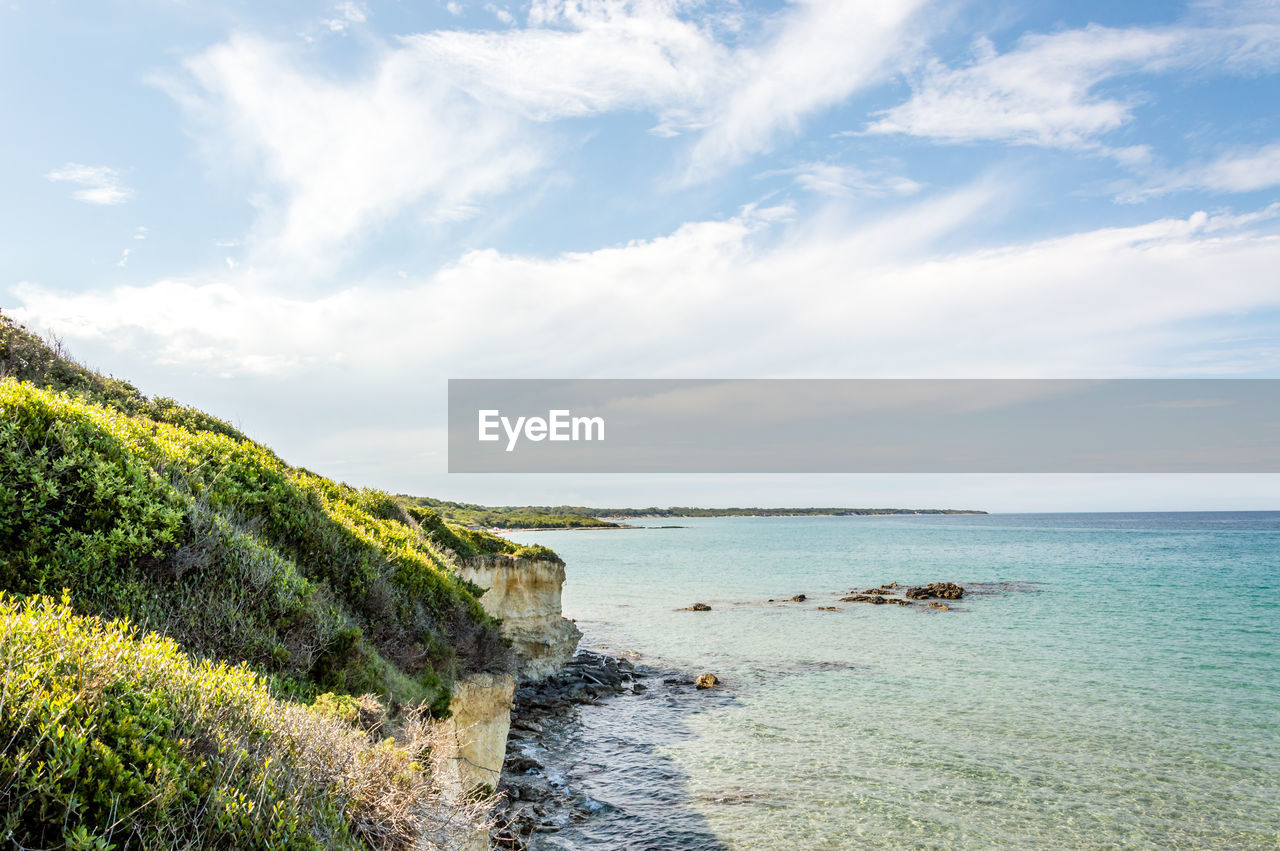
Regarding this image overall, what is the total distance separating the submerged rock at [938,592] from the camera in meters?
47.9

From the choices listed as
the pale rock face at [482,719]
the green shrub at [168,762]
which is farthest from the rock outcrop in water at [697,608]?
the green shrub at [168,762]

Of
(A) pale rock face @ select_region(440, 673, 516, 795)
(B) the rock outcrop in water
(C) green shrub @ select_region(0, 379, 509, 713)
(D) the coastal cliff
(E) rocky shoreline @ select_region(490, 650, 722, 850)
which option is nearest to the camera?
(C) green shrub @ select_region(0, 379, 509, 713)

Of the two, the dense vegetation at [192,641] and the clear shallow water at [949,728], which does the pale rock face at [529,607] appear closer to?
the clear shallow water at [949,728]

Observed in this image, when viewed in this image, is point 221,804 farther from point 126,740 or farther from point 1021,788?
point 1021,788

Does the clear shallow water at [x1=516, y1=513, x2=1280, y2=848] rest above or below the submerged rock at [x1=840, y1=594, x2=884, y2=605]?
above

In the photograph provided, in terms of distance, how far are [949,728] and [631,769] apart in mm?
9609

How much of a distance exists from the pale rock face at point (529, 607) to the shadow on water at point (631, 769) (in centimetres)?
403

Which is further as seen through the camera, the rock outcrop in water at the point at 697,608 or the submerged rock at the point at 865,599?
the submerged rock at the point at 865,599

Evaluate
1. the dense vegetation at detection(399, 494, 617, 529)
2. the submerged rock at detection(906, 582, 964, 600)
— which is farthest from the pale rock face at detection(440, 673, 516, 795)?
the dense vegetation at detection(399, 494, 617, 529)

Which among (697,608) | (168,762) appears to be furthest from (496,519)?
(168,762)

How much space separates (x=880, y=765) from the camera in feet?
57.0

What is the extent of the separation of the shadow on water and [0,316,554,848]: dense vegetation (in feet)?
14.5

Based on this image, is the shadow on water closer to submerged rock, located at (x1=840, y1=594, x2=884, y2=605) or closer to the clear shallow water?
the clear shallow water

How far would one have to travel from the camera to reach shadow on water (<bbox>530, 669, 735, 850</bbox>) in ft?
46.9
